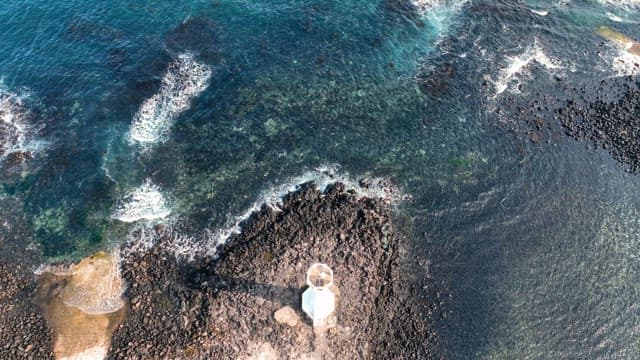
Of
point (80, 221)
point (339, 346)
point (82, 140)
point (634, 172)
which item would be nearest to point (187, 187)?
point (80, 221)

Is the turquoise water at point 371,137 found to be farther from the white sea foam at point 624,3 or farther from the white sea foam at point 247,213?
the white sea foam at point 247,213

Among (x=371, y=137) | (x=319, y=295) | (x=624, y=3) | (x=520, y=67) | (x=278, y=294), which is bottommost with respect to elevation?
(x=278, y=294)

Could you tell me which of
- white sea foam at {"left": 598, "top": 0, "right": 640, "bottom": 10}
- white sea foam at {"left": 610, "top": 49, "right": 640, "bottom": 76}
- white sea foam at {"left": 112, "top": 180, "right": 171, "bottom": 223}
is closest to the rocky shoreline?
white sea foam at {"left": 112, "top": 180, "right": 171, "bottom": 223}

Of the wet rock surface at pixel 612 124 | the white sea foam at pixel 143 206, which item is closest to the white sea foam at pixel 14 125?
the white sea foam at pixel 143 206

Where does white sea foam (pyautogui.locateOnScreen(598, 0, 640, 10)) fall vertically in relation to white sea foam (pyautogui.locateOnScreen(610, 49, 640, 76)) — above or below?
above

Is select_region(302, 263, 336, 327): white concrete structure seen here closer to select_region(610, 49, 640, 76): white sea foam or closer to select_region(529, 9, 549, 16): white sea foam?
select_region(610, 49, 640, 76): white sea foam

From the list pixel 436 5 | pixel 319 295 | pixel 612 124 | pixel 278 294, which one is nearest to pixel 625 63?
pixel 612 124

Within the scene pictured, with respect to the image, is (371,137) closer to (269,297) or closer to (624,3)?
(269,297)
